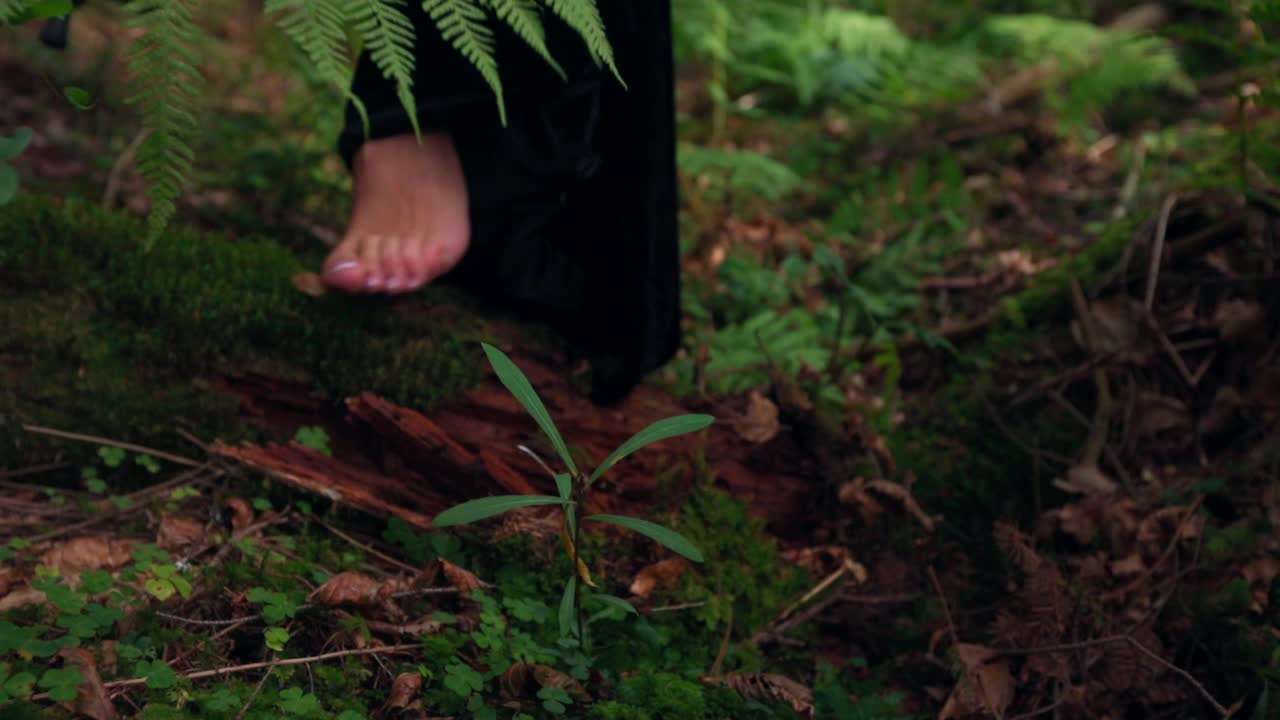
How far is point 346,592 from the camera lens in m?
1.48

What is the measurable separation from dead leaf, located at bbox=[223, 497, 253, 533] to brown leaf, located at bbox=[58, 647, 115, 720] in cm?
45

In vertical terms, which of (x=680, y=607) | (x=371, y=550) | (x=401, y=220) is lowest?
(x=680, y=607)

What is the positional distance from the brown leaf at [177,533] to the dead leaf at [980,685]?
127cm

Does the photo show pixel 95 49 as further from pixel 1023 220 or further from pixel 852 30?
pixel 1023 220

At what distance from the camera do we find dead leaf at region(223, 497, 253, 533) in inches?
66.3

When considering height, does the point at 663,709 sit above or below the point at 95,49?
below

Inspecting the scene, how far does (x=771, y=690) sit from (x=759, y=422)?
728 millimetres

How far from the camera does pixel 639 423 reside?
2.11m

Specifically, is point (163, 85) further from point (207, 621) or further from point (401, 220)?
point (401, 220)

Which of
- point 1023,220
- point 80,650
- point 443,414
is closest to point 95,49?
point 443,414

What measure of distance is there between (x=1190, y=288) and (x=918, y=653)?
133 centimetres

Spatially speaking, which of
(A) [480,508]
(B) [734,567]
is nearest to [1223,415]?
(B) [734,567]

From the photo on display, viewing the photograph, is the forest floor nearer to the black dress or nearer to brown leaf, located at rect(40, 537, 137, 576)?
brown leaf, located at rect(40, 537, 137, 576)

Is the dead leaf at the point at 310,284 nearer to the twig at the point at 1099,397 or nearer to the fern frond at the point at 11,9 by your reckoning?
the fern frond at the point at 11,9
